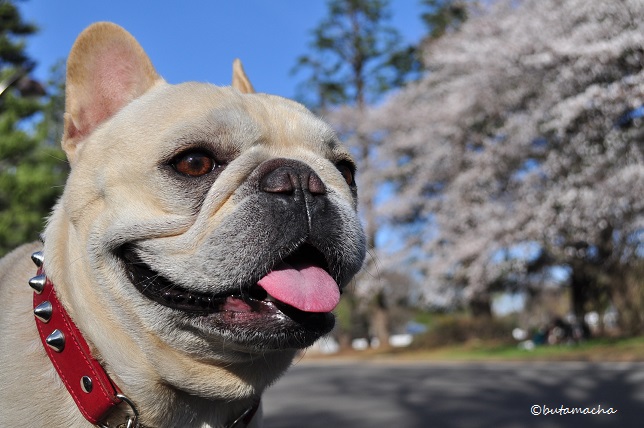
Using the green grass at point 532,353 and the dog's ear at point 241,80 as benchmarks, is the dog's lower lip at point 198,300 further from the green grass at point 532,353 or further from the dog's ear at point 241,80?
the green grass at point 532,353

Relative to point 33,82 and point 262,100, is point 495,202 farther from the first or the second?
point 262,100

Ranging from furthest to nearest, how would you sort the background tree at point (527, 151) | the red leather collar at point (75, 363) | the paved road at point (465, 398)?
the background tree at point (527, 151) → the paved road at point (465, 398) → the red leather collar at point (75, 363)

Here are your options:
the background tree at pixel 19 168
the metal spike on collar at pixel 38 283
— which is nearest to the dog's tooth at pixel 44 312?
the metal spike on collar at pixel 38 283

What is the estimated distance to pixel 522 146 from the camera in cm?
1692

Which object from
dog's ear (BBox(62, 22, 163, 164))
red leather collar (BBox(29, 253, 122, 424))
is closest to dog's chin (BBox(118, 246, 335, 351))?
red leather collar (BBox(29, 253, 122, 424))

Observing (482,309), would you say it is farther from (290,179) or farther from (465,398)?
(290,179)

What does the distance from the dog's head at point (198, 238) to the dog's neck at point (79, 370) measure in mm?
52

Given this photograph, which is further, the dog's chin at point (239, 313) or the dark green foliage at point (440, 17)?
the dark green foliage at point (440, 17)

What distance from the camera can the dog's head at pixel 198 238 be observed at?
1.99 m

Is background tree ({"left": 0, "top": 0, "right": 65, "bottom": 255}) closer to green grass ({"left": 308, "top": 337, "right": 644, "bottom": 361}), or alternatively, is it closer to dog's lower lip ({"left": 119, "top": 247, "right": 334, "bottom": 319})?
green grass ({"left": 308, "top": 337, "right": 644, "bottom": 361})

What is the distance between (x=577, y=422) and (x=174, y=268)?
21.2ft

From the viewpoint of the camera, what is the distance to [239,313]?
199 cm

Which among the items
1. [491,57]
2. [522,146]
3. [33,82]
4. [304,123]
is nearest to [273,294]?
[304,123]

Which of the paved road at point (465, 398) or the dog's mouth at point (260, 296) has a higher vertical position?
the dog's mouth at point (260, 296)
